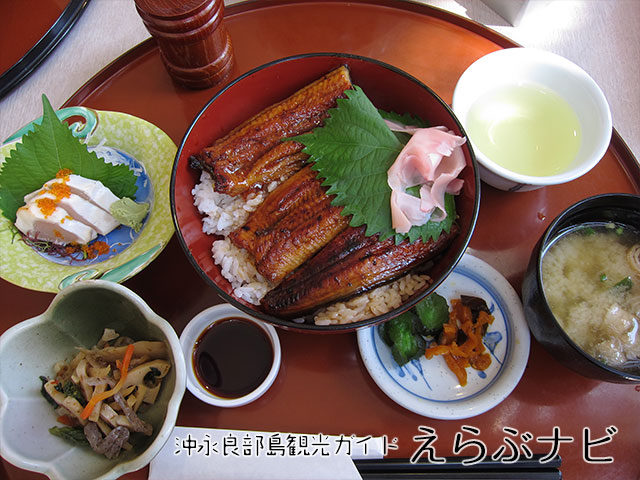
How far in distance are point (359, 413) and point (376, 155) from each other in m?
0.81

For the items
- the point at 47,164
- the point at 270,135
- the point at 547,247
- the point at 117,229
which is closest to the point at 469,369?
the point at 547,247

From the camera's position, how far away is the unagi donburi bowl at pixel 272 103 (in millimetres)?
1416

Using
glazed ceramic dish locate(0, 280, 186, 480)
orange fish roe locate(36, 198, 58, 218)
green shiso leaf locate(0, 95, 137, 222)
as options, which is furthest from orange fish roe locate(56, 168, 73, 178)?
glazed ceramic dish locate(0, 280, 186, 480)

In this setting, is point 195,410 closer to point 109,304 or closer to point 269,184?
point 109,304

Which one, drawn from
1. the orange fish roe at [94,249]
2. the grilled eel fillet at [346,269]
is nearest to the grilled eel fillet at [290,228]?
the grilled eel fillet at [346,269]

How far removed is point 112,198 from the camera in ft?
5.24

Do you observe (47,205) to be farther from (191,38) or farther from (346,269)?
(346,269)

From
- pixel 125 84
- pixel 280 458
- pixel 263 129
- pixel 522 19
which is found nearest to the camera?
pixel 280 458

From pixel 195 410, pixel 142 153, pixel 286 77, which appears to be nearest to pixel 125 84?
pixel 142 153

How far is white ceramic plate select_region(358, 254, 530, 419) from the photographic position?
1365 mm

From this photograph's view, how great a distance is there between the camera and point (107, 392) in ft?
4.14

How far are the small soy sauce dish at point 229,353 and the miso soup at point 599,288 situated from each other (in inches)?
35.1

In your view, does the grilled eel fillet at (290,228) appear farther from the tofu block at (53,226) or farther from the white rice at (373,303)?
the tofu block at (53,226)

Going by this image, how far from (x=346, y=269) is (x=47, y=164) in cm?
109
